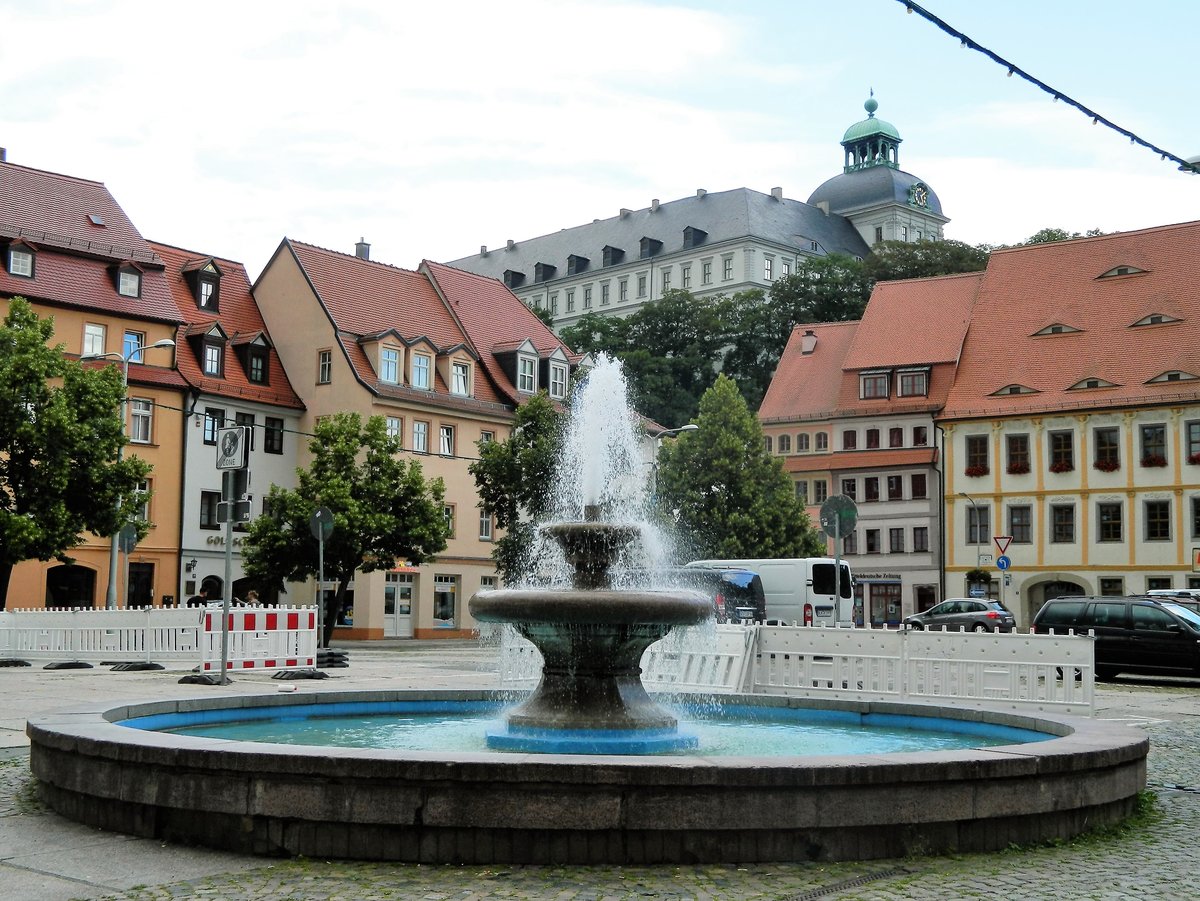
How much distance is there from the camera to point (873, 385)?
6981 cm

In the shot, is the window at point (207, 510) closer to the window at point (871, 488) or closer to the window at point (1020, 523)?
the window at point (871, 488)

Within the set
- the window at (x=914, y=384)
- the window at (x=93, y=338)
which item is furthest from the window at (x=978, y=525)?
the window at (x=93, y=338)

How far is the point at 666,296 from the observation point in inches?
4077

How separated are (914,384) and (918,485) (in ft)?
16.1

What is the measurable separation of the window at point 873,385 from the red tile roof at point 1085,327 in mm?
5674

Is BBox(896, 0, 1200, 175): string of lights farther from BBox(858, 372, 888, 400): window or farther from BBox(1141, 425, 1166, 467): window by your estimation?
BBox(858, 372, 888, 400): window

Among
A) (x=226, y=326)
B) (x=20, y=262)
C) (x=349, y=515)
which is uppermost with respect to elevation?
(x=20, y=262)

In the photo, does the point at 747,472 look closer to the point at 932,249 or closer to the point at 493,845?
the point at 932,249

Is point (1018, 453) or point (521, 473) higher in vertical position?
point (1018, 453)

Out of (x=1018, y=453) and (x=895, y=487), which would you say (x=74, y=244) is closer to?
(x=895, y=487)

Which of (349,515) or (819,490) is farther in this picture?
(819,490)

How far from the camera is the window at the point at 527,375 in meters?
64.3

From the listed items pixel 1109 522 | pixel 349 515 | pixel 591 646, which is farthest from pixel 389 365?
pixel 591 646

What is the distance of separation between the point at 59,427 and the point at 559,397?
32.1 meters
